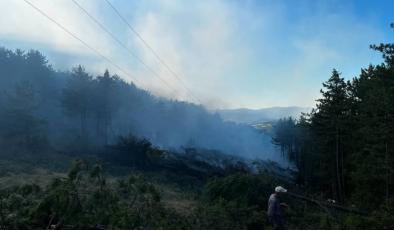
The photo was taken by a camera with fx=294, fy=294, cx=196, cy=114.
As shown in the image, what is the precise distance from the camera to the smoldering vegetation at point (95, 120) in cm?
3219

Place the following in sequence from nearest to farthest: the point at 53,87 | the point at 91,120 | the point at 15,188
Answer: the point at 15,188 → the point at 53,87 → the point at 91,120

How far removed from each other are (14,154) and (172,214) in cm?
2442

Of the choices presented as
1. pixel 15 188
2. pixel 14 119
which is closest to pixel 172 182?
pixel 15 188

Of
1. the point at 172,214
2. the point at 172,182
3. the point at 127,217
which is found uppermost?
the point at 127,217

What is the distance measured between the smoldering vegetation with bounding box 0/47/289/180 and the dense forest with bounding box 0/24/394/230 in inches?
7.2

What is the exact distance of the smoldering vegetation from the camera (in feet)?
106

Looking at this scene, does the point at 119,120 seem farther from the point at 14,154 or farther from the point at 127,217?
the point at 127,217

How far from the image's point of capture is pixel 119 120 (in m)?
53.8

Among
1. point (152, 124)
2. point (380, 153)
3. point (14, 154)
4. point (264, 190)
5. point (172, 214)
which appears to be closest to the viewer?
point (172, 214)

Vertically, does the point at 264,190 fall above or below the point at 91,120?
below

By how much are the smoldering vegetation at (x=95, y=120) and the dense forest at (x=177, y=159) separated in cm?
18

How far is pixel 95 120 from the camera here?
5256cm

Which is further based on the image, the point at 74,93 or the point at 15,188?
the point at 74,93

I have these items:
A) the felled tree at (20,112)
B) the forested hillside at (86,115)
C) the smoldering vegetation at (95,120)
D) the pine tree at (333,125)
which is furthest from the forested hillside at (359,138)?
the felled tree at (20,112)
